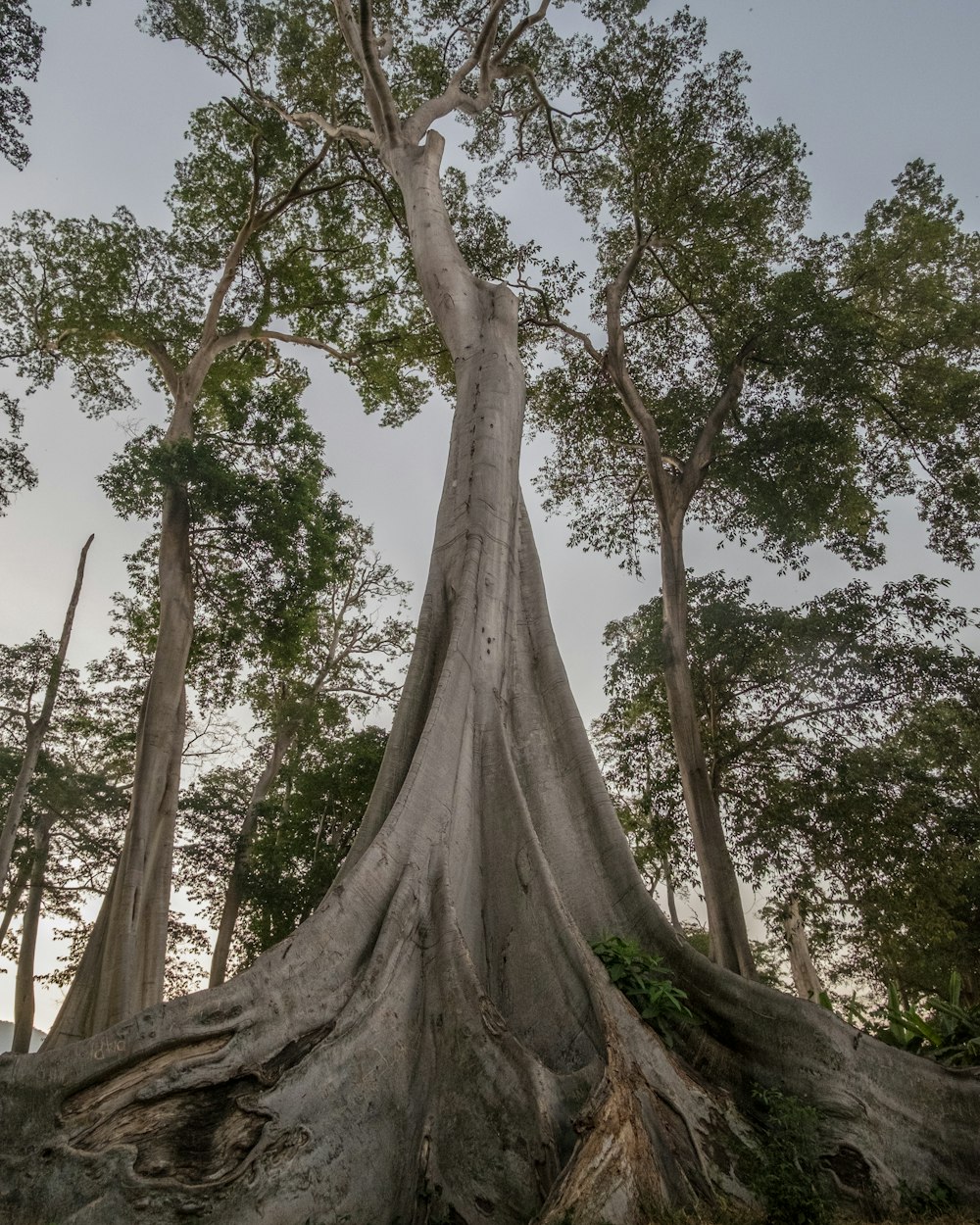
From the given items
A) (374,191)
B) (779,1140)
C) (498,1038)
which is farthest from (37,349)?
(779,1140)

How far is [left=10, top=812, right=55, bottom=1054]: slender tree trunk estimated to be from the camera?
1527cm

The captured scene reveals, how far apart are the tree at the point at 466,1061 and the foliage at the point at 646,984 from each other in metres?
0.11

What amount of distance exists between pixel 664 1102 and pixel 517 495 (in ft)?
14.2

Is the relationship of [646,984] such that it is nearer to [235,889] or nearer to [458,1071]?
[458,1071]

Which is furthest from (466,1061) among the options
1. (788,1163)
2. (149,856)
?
(149,856)

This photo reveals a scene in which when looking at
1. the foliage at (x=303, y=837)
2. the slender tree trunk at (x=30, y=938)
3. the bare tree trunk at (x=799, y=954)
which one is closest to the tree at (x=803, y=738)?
the bare tree trunk at (x=799, y=954)

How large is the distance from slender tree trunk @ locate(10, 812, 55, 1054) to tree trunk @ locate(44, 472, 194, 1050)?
9063 millimetres

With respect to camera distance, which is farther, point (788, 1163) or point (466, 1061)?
point (466, 1061)

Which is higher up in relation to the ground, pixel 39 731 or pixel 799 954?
pixel 39 731

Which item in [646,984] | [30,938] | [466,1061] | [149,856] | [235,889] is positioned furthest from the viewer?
[30,938]

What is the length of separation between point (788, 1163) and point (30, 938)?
1851cm

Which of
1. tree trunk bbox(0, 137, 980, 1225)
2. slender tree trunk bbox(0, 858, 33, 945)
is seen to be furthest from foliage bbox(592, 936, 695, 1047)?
slender tree trunk bbox(0, 858, 33, 945)

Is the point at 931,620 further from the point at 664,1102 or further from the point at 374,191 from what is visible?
the point at 374,191

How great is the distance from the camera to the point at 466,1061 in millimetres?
2732
